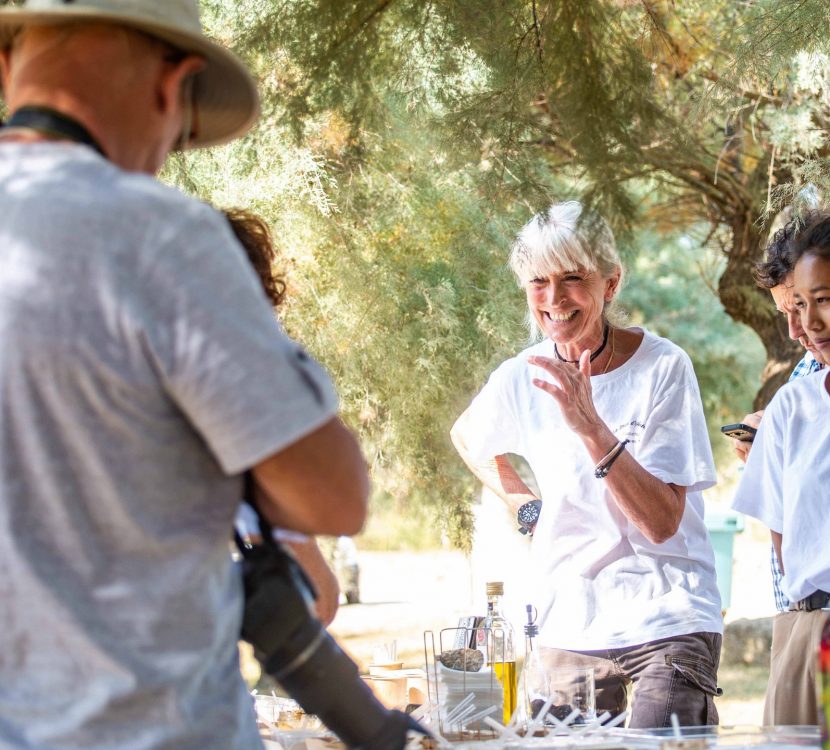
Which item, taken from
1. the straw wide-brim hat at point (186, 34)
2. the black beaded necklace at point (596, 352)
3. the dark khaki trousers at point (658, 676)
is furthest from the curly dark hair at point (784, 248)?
the straw wide-brim hat at point (186, 34)

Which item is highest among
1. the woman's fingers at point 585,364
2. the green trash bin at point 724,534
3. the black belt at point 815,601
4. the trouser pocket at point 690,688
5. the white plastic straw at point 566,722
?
the woman's fingers at point 585,364

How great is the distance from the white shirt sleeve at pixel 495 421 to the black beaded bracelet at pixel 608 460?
451 mm

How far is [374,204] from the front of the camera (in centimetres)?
445

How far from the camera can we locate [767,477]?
2381 millimetres

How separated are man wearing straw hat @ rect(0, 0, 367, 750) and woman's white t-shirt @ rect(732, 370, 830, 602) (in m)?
1.43

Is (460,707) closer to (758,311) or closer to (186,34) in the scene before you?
(186,34)

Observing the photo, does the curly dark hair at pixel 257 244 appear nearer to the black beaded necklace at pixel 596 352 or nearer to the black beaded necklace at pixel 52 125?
the black beaded necklace at pixel 596 352

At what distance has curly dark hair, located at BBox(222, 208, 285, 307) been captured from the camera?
220cm

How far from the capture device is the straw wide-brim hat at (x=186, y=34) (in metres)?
1.11

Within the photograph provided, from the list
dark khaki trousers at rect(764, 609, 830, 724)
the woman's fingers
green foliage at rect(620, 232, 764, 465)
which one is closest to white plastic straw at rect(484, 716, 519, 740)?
dark khaki trousers at rect(764, 609, 830, 724)

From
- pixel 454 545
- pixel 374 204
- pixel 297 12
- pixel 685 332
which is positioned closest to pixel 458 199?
pixel 374 204

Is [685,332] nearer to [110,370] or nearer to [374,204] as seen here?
[374,204]

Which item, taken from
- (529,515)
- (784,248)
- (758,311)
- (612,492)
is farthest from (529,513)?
(758,311)

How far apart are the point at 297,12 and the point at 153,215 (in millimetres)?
1374
